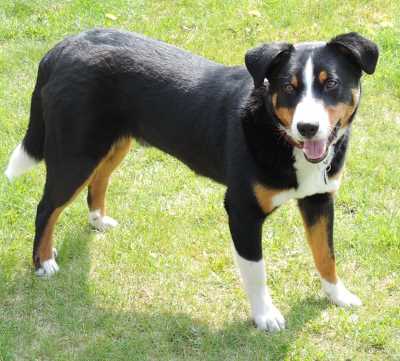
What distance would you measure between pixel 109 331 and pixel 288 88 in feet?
6.35

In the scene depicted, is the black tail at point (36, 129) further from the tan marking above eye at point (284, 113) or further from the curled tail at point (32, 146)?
the tan marking above eye at point (284, 113)

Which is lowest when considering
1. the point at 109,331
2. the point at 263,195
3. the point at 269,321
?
the point at 109,331

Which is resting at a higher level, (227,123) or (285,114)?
(285,114)

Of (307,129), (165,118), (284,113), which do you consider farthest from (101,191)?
(307,129)

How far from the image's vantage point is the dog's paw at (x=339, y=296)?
16.3 ft

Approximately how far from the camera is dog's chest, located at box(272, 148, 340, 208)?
14.3 ft

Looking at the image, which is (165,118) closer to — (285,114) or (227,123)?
(227,123)

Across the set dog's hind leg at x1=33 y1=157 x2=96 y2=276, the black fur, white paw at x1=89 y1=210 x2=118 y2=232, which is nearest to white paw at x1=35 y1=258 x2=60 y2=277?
dog's hind leg at x1=33 y1=157 x2=96 y2=276

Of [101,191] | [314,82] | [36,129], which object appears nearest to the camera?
→ [314,82]

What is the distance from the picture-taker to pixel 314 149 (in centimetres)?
416

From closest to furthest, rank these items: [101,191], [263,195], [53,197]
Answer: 1. [263,195]
2. [53,197]
3. [101,191]

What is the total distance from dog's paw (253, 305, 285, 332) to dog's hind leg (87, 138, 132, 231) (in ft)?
4.88

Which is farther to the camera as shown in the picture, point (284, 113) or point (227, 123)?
point (227, 123)

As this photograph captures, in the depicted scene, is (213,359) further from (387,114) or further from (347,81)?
(387,114)
